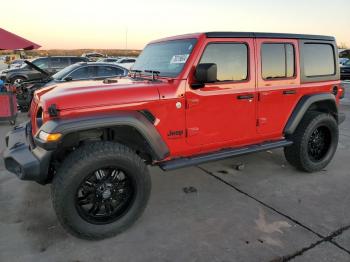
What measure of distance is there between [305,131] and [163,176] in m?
2.05

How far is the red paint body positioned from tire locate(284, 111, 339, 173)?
340 millimetres

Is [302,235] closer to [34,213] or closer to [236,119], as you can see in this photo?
[236,119]

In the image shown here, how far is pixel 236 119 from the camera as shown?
3.84m

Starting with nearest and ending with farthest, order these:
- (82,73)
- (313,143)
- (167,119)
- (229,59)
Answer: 1. (167,119)
2. (229,59)
3. (313,143)
4. (82,73)

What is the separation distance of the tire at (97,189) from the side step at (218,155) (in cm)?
34

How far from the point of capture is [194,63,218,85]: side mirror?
10.6 ft

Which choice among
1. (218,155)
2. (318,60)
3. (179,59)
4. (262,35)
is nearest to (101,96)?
(179,59)

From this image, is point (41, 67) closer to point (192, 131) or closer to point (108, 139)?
point (108, 139)

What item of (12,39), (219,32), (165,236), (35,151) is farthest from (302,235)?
(12,39)

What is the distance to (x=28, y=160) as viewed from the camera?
2963mm

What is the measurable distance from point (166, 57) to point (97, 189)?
1.73m

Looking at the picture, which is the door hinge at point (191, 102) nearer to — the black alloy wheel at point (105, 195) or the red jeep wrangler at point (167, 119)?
the red jeep wrangler at point (167, 119)

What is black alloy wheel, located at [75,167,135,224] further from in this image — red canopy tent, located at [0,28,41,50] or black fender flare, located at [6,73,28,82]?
black fender flare, located at [6,73,28,82]

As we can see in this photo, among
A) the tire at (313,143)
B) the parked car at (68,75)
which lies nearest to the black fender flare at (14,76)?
the parked car at (68,75)
